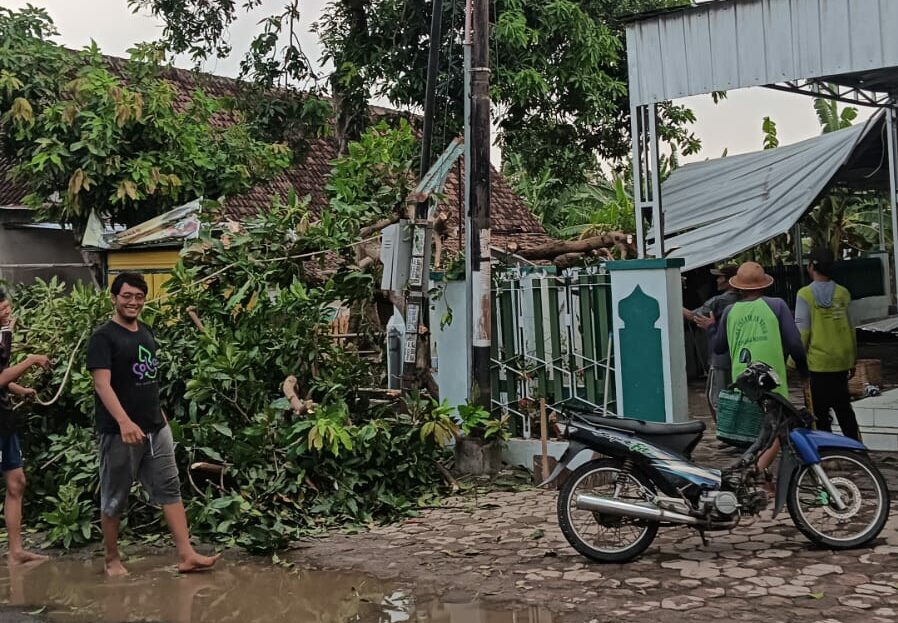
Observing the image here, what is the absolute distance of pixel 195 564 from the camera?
617 centimetres

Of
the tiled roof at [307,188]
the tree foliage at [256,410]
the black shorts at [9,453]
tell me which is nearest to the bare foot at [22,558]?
the tree foliage at [256,410]

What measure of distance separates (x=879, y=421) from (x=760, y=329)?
9.08 ft

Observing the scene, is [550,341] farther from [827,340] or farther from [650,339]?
[827,340]

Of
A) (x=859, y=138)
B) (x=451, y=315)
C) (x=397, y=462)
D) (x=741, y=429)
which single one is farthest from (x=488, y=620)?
(x=859, y=138)

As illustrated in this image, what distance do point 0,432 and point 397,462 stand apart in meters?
2.71

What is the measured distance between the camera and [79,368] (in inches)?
321

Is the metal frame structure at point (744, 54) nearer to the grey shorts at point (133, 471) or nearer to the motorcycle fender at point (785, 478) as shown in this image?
the motorcycle fender at point (785, 478)

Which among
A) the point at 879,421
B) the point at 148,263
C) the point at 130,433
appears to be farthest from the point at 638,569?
the point at 148,263

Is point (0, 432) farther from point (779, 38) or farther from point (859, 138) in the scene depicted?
point (859, 138)

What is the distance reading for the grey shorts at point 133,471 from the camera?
6.11 metres

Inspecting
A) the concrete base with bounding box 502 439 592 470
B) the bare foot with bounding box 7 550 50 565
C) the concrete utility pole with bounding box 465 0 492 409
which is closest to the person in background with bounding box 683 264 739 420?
the concrete base with bounding box 502 439 592 470

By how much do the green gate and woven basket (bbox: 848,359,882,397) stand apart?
4488 mm

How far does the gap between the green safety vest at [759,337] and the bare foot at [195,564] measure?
335 cm

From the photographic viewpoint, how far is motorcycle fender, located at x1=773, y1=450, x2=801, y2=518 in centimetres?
584
